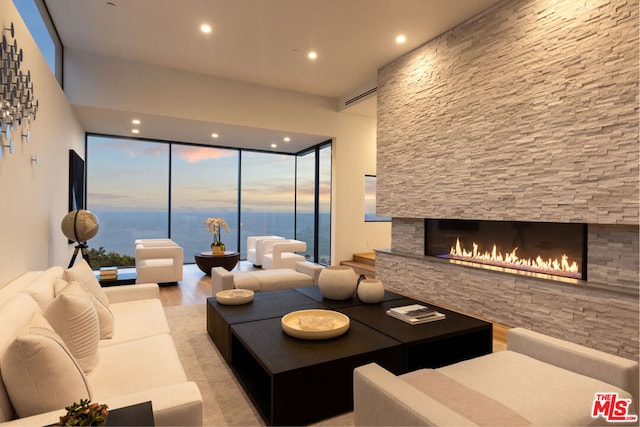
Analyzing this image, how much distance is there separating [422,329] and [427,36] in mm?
3640

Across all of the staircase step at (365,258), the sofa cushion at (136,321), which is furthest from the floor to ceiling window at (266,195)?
the sofa cushion at (136,321)

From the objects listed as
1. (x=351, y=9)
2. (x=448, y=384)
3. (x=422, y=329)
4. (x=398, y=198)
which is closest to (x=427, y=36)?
(x=351, y=9)

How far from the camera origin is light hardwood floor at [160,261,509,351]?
3415mm

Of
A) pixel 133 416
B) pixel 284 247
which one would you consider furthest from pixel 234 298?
pixel 284 247

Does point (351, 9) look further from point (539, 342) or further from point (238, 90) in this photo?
point (539, 342)

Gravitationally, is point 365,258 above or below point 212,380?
above

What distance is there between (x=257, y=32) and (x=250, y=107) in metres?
1.66

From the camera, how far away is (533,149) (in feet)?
10.6

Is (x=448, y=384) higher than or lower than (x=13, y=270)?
lower

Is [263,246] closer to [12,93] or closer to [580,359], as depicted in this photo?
[12,93]

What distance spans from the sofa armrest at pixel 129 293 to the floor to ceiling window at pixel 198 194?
13.2 feet

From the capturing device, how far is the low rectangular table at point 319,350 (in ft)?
5.79

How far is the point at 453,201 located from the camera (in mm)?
4012

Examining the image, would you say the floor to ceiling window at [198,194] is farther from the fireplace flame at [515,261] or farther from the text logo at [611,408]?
the text logo at [611,408]
